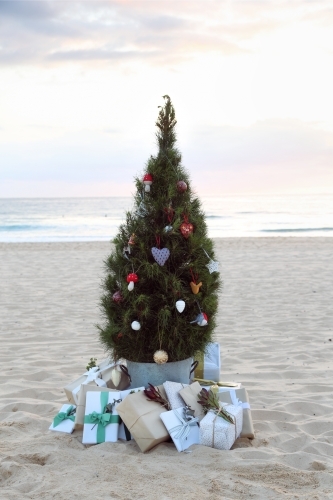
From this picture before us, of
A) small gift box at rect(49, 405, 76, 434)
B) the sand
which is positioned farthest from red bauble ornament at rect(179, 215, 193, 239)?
small gift box at rect(49, 405, 76, 434)

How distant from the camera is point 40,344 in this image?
681cm

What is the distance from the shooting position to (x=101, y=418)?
3938 mm

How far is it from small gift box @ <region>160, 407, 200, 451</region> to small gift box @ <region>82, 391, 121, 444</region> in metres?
0.40

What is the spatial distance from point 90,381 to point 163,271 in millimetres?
1079

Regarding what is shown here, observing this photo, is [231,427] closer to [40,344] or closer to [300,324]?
[40,344]

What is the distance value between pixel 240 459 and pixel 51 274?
10140mm

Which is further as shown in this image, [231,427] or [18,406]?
[18,406]

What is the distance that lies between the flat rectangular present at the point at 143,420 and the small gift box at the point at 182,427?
6 cm

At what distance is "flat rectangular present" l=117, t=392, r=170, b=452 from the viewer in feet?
12.2

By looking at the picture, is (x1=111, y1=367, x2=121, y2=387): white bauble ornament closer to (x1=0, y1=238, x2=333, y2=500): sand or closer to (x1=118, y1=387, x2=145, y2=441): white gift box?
(x1=118, y1=387, x2=145, y2=441): white gift box

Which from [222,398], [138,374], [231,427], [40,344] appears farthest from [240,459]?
[40,344]

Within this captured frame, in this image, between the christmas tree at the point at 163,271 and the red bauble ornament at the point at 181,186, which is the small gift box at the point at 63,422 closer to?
the christmas tree at the point at 163,271

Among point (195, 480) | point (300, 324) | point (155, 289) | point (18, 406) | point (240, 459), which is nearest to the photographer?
point (195, 480)

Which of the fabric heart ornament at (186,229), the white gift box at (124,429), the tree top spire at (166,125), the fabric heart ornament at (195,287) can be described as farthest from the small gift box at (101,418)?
the tree top spire at (166,125)
